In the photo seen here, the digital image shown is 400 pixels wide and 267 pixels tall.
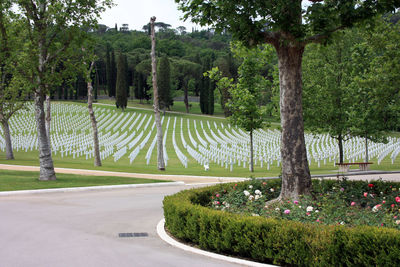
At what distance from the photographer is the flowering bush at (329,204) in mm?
6938

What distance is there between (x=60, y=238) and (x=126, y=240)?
1.21m

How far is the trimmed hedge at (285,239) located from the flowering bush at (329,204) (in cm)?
78

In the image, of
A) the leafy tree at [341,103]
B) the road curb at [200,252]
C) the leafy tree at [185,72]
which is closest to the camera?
the road curb at [200,252]

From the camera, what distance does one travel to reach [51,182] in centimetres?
1586

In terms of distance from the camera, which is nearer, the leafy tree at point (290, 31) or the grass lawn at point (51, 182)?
the leafy tree at point (290, 31)

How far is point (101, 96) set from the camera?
11006 centimetres

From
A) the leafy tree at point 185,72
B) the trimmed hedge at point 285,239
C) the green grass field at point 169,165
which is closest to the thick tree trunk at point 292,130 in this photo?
the trimmed hedge at point 285,239

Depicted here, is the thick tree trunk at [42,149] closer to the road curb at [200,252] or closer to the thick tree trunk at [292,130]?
the road curb at [200,252]

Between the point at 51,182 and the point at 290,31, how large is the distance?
36.5 feet

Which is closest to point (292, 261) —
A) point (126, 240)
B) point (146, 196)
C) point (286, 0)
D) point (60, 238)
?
point (126, 240)

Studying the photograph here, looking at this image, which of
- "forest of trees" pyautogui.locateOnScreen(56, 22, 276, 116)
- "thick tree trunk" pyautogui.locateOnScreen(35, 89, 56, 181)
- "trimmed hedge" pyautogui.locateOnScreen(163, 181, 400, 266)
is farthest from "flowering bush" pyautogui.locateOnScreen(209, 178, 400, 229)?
"forest of trees" pyautogui.locateOnScreen(56, 22, 276, 116)

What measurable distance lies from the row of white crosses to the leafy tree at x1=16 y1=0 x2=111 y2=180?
11492 millimetres

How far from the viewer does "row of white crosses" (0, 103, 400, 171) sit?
31.7 metres

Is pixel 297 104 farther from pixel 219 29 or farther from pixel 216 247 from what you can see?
pixel 216 247
